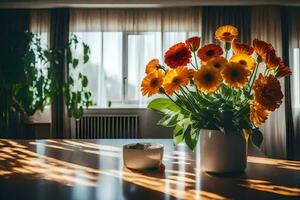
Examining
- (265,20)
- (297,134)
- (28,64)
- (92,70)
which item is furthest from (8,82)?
(297,134)

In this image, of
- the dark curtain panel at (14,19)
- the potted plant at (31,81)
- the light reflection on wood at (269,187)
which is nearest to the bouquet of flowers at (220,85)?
the light reflection on wood at (269,187)

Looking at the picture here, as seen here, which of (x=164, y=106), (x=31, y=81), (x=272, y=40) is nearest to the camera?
(x=164, y=106)

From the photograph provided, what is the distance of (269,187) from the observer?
0.96 metres

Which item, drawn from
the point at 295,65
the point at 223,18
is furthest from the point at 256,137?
the point at 295,65

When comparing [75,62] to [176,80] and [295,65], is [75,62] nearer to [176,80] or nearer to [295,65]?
[295,65]

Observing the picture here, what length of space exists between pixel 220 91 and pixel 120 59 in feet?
14.6

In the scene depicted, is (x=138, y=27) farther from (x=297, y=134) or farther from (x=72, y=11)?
(x=297, y=134)

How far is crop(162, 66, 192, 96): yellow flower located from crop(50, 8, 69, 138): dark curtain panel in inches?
180

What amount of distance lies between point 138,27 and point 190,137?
452 centimetres

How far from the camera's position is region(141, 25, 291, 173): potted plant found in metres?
0.94

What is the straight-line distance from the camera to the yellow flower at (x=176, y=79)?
99 centimetres

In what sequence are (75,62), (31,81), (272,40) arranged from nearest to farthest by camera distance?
1. (31,81)
2. (75,62)
3. (272,40)

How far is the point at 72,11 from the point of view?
17.8 feet

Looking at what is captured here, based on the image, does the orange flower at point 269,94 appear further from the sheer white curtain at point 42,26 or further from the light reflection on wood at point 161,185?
the sheer white curtain at point 42,26
